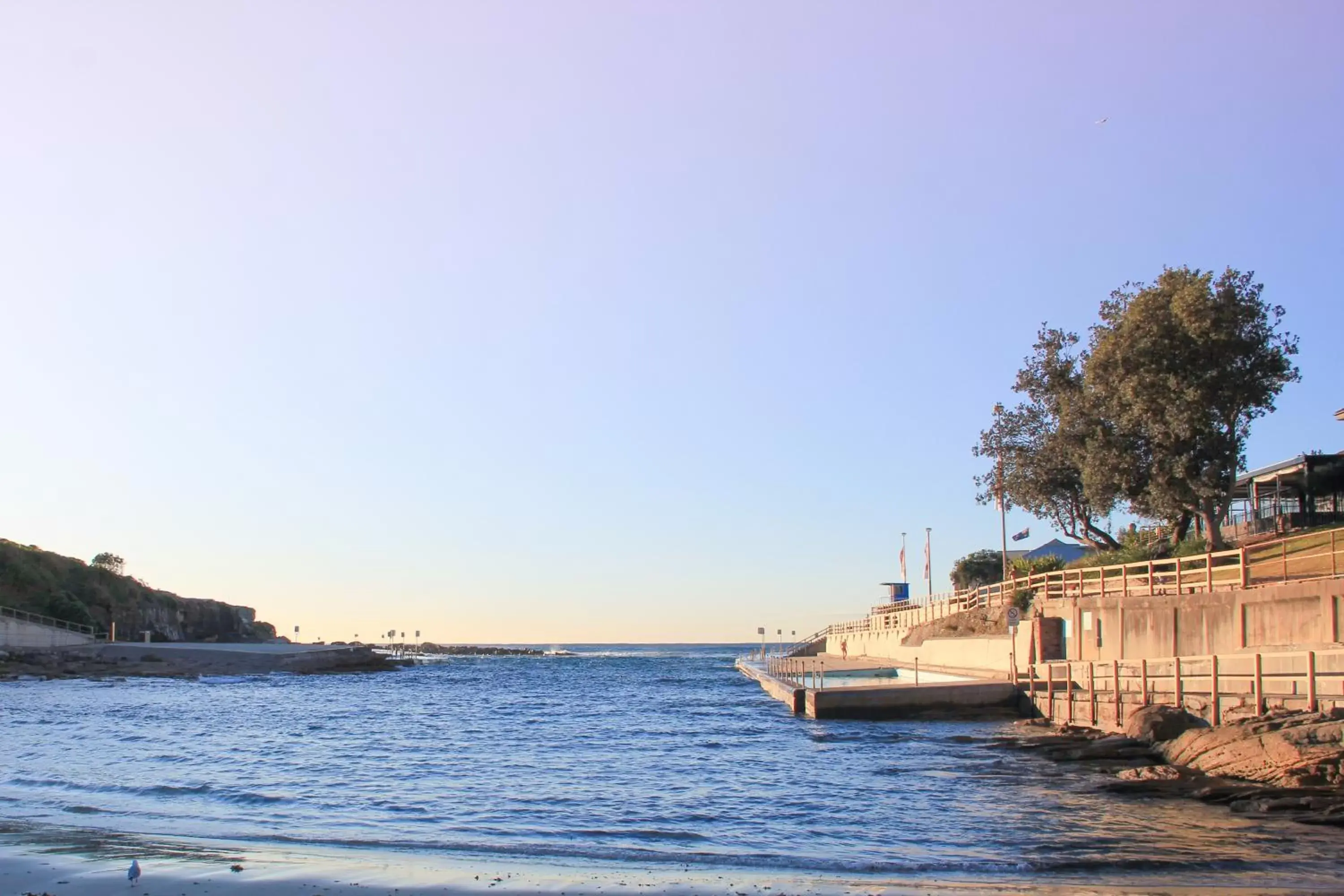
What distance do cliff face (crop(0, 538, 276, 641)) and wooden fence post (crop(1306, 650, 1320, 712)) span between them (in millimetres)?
84263

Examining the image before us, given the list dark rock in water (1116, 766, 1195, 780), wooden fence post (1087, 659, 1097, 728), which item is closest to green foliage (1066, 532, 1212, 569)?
wooden fence post (1087, 659, 1097, 728)

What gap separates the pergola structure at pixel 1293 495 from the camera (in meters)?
54.0

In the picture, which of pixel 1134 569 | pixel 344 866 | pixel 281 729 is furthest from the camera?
pixel 1134 569

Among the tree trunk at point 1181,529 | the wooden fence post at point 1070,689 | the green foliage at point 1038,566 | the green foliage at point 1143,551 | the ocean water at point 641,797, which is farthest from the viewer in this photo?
the green foliage at point 1038,566

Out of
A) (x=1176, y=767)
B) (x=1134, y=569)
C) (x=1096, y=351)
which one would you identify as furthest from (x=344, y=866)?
(x=1096, y=351)

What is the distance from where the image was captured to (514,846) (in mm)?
16750

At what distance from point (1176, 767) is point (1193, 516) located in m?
34.1

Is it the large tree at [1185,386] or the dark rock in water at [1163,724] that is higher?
the large tree at [1185,386]

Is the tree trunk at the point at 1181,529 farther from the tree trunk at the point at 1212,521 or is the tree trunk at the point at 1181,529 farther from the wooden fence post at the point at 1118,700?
the wooden fence post at the point at 1118,700

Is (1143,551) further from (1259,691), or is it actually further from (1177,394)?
(1259,691)

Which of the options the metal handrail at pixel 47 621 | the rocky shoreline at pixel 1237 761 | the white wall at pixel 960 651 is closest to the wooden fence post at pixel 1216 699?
the rocky shoreline at pixel 1237 761

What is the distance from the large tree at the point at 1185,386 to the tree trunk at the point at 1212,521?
5 cm

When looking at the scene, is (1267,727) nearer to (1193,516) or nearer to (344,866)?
(344,866)

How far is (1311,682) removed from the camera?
21.6m
